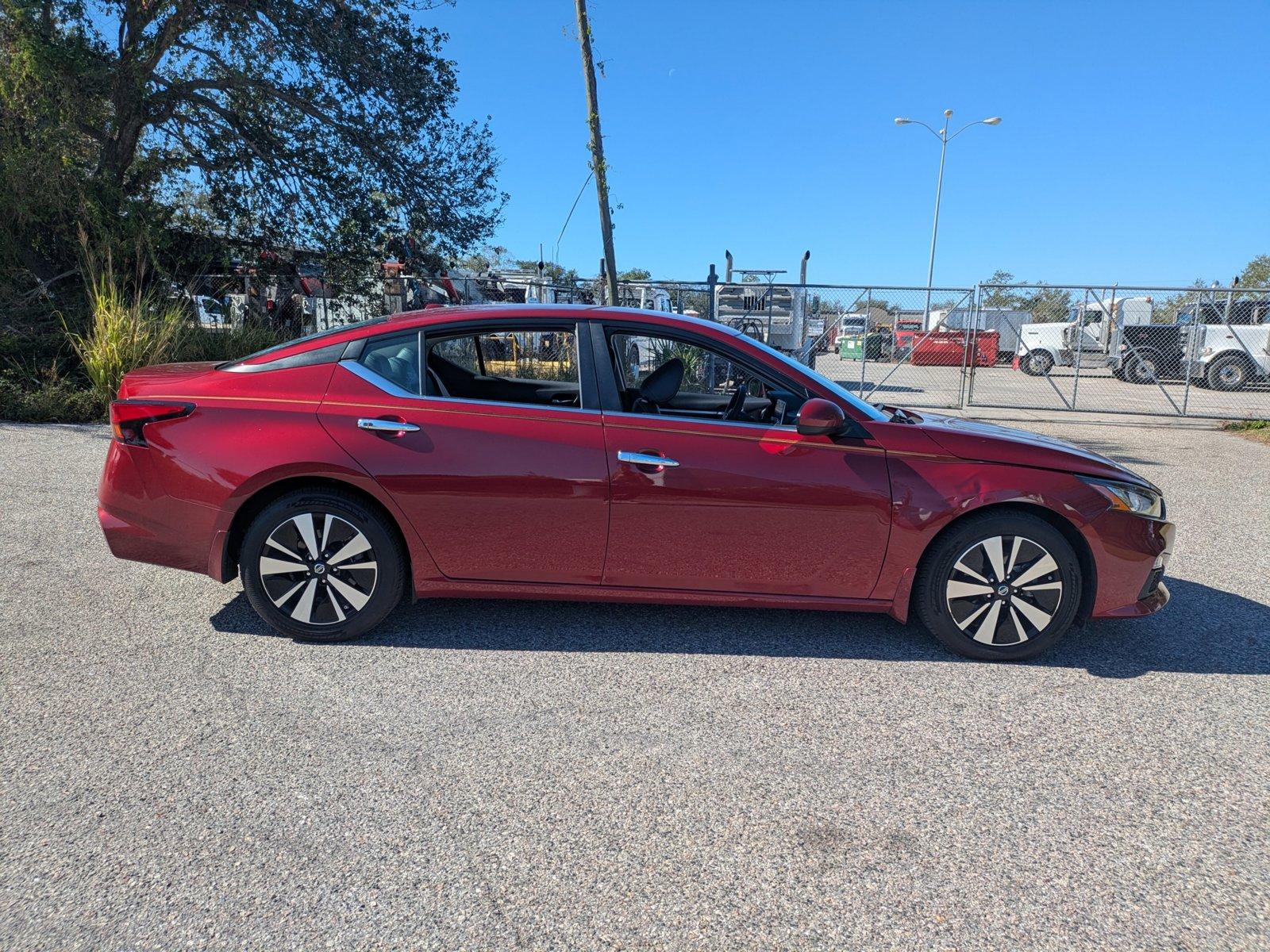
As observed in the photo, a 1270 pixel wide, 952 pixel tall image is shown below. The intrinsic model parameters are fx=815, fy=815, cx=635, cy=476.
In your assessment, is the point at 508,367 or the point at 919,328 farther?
the point at 919,328

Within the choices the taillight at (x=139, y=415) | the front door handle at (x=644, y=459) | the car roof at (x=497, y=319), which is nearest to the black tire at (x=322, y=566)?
the taillight at (x=139, y=415)

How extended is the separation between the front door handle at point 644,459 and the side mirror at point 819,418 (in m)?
0.59

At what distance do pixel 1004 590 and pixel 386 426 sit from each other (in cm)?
290

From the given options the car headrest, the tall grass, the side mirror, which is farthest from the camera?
the tall grass

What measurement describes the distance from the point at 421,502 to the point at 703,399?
1.83 m

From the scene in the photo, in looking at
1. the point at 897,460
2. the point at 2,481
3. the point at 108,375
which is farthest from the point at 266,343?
the point at 897,460

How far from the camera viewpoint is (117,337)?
1025 cm

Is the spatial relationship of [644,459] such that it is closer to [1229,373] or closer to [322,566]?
[322,566]

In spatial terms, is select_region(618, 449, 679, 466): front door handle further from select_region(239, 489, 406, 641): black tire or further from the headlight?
the headlight

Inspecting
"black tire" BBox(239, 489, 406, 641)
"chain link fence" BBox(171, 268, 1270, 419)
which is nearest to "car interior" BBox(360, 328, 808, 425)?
"black tire" BBox(239, 489, 406, 641)

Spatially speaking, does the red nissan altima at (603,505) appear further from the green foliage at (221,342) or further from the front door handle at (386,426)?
the green foliage at (221,342)

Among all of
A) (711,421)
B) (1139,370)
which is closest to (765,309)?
(1139,370)

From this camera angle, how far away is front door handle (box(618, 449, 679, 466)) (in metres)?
3.65

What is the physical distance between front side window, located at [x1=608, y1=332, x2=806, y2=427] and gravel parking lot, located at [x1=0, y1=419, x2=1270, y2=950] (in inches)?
42.9
